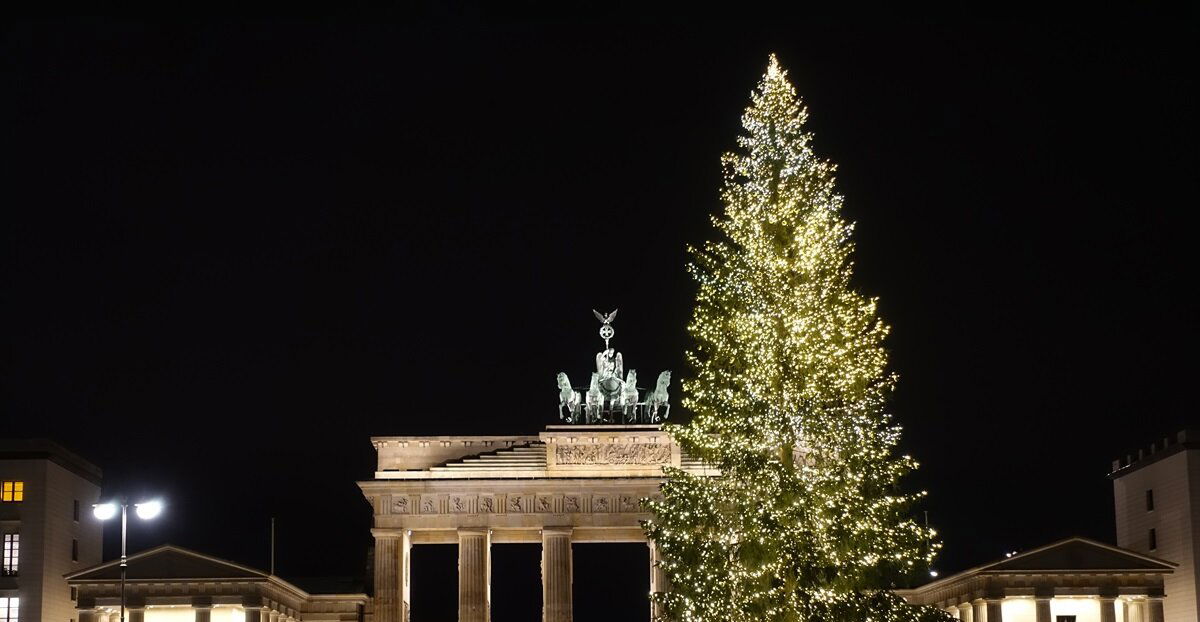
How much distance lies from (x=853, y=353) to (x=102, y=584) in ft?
127

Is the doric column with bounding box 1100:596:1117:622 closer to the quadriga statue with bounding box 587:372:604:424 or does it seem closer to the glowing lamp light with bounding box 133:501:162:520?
the quadriga statue with bounding box 587:372:604:424

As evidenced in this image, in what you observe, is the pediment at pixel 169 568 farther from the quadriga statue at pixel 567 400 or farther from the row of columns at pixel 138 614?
the quadriga statue at pixel 567 400

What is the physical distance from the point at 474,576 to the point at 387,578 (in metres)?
3.97

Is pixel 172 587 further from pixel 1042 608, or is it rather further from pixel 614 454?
pixel 1042 608

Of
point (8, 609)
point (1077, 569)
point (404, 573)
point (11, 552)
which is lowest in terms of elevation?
point (8, 609)

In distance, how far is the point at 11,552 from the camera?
76.3 m

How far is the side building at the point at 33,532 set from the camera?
75812 mm

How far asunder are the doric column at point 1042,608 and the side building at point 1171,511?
6374 mm

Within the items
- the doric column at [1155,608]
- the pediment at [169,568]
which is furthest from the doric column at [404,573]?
the doric column at [1155,608]

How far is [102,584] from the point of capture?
73.0 m

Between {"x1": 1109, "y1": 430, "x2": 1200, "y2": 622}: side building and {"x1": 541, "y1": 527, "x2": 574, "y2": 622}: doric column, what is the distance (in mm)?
25357

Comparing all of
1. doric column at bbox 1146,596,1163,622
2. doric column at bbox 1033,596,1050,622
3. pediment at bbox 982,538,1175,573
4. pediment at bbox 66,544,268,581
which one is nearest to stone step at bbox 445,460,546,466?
pediment at bbox 66,544,268,581

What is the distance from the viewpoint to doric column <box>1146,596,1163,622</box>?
73062mm

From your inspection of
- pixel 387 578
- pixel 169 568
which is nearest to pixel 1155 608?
pixel 387 578
